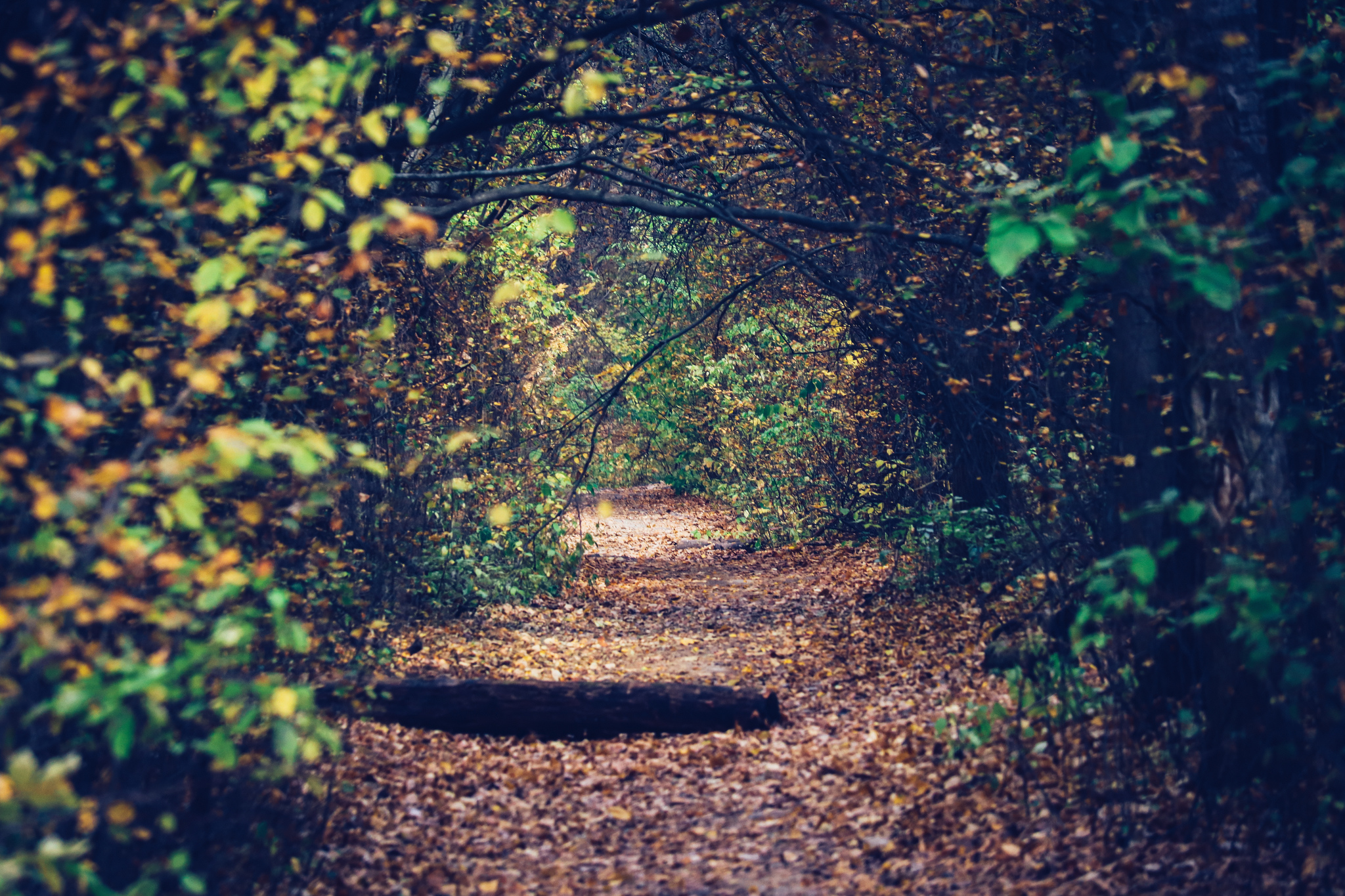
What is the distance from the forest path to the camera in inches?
169

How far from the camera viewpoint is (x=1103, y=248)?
5332 millimetres

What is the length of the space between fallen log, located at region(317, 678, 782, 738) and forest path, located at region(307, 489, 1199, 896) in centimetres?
10

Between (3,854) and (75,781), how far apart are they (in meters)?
0.80

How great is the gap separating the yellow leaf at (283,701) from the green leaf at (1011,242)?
232cm

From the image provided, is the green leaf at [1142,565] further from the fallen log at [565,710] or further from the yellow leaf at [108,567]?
the fallen log at [565,710]

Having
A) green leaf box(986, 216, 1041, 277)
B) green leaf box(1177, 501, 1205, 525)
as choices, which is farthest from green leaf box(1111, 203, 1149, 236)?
green leaf box(1177, 501, 1205, 525)

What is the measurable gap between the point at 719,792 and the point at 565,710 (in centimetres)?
141

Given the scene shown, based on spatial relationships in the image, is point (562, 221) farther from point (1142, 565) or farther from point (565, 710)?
point (565, 710)

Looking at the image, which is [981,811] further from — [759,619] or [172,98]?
[759,619]

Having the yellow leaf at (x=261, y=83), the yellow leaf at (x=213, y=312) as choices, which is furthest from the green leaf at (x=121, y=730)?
the yellow leaf at (x=261, y=83)

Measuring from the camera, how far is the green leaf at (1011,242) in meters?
2.64

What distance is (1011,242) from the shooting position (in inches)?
106

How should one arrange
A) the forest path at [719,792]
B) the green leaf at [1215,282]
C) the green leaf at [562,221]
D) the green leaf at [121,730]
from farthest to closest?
the forest path at [719,792], the green leaf at [562,221], the green leaf at [1215,282], the green leaf at [121,730]

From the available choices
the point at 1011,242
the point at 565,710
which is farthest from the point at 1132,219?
the point at 565,710
